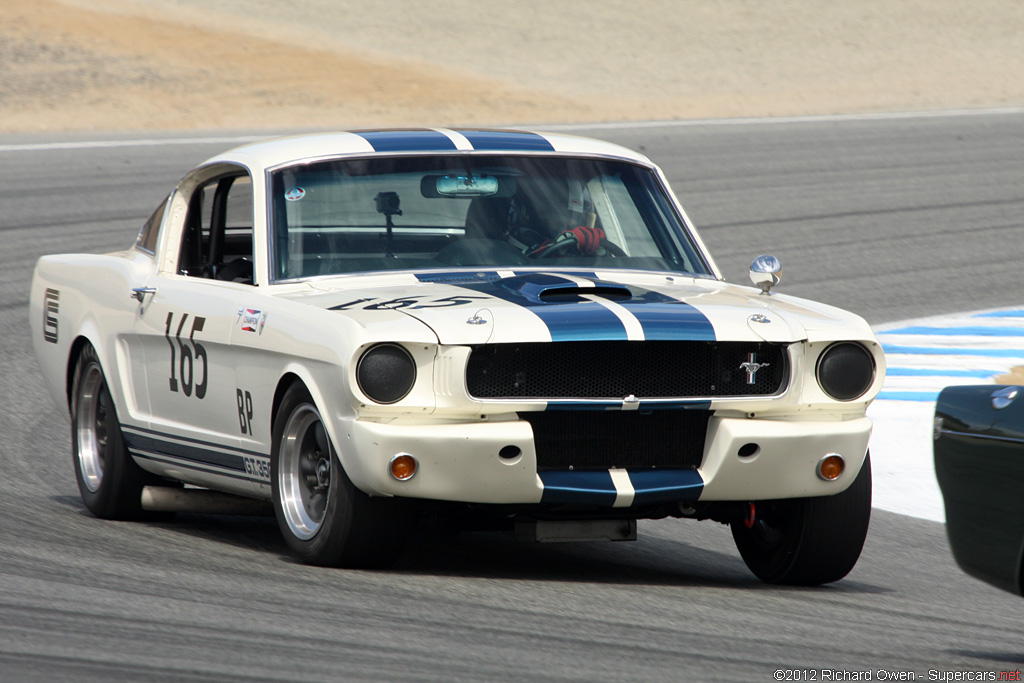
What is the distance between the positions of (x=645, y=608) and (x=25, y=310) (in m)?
8.95

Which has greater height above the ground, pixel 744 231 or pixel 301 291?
pixel 301 291

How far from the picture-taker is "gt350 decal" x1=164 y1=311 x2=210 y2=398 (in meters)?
6.15

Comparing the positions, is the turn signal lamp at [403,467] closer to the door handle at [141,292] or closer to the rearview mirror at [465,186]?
the rearview mirror at [465,186]

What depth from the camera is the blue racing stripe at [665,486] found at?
5.31 meters

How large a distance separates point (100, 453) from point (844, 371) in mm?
3247

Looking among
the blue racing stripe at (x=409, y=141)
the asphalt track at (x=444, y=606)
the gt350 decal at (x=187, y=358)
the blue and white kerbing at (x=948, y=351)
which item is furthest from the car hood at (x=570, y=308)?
the blue and white kerbing at (x=948, y=351)

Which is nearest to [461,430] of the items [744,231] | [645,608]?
[645,608]

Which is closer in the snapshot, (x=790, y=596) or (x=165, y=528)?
(x=790, y=596)

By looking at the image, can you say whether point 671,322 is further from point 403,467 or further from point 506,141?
point 506,141

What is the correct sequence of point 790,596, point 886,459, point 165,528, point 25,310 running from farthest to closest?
point 25,310 < point 886,459 < point 165,528 < point 790,596

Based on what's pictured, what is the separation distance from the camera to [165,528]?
6.73 metres

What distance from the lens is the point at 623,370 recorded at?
5.32 metres

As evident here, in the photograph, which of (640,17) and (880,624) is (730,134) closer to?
(880,624)

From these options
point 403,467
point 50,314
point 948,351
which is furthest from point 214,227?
point 948,351
